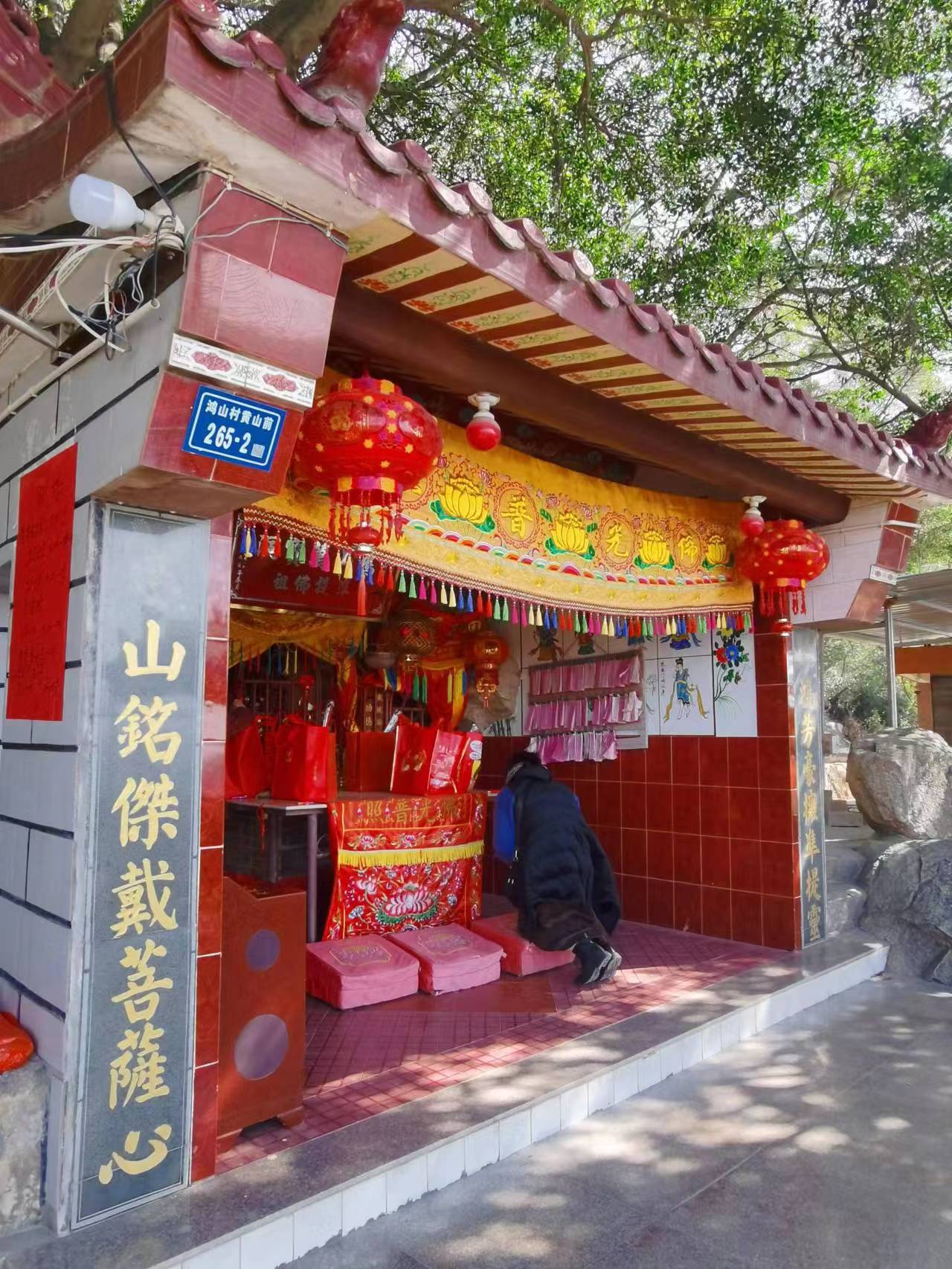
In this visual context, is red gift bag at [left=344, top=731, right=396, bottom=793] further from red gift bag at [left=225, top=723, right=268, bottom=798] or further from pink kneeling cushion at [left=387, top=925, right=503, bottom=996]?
pink kneeling cushion at [left=387, top=925, right=503, bottom=996]

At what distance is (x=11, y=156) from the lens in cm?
276

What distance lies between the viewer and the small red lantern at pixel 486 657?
7609mm

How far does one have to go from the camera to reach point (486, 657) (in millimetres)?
7629

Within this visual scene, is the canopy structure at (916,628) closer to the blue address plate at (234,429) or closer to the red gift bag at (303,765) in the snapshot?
the red gift bag at (303,765)

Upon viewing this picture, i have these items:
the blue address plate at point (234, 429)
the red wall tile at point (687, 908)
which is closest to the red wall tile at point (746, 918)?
the red wall tile at point (687, 908)

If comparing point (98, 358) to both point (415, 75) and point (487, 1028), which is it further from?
point (415, 75)

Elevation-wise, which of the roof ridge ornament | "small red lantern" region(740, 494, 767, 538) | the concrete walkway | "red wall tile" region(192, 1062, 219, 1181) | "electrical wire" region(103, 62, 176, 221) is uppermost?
the roof ridge ornament

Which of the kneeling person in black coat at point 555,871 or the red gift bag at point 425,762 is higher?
the red gift bag at point 425,762

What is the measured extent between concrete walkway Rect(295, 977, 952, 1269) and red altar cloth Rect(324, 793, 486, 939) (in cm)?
226

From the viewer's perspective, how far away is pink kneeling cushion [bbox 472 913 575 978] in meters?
5.33

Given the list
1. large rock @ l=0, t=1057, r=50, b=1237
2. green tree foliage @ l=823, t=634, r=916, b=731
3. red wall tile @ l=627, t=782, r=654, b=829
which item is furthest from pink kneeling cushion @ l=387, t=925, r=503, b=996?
green tree foliage @ l=823, t=634, r=916, b=731

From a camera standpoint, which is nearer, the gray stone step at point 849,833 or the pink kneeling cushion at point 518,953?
the pink kneeling cushion at point 518,953

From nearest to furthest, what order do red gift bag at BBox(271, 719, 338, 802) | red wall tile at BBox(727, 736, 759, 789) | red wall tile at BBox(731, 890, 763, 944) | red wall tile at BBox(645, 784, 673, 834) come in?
red gift bag at BBox(271, 719, 338, 802) → red wall tile at BBox(731, 890, 763, 944) → red wall tile at BBox(727, 736, 759, 789) → red wall tile at BBox(645, 784, 673, 834)

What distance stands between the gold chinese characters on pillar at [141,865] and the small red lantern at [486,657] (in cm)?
485
